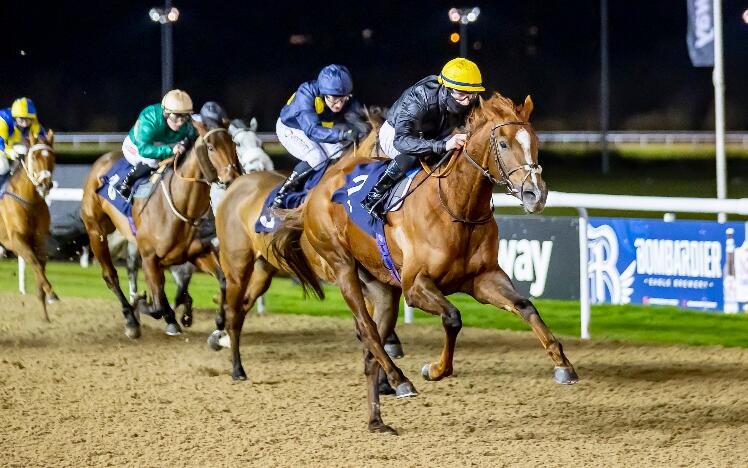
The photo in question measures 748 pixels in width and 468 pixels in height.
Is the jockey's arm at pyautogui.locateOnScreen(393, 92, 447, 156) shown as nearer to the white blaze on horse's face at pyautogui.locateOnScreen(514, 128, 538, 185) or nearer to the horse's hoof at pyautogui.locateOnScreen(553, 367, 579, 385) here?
the white blaze on horse's face at pyautogui.locateOnScreen(514, 128, 538, 185)

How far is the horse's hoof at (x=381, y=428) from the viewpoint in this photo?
A: 16.7ft

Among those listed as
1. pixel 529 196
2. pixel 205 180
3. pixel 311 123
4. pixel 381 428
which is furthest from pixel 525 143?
pixel 205 180

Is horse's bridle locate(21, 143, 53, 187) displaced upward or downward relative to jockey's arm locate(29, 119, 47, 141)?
downward

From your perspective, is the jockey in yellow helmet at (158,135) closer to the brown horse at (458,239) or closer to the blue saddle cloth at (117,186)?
the blue saddle cloth at (117,186)

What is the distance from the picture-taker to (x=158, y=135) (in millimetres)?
8188

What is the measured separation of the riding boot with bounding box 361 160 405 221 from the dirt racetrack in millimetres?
1046

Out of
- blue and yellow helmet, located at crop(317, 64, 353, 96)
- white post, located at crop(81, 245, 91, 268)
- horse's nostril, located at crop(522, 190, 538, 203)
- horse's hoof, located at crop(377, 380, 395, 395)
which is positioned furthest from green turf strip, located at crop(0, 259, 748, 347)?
horse's nostril, located at crop(522, 190, 538, 203)

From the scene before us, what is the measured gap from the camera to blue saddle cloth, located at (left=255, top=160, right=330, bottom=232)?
6.37 meters

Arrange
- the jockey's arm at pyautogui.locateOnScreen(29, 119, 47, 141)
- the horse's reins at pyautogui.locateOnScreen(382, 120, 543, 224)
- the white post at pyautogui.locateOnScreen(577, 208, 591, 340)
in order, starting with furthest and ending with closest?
the jockey's arm at pyautogui.locateOnScreen(29, 119, 47, 141)
the white post at pyautogui.locateOnScreen(577, 208, 591, 340)
the horse's reins at pyautogui.locateOnScreen(382, 120, 543, 224)

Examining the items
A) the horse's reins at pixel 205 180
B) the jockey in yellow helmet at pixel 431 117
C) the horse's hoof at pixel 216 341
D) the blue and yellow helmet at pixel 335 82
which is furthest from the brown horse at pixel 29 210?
the jockey in yellow helmet at pixel 431 117

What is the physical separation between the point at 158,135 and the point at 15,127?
2221 mm

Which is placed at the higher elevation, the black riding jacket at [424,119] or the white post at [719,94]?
the white post at [719,94]

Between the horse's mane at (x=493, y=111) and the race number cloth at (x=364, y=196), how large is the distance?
0.48m

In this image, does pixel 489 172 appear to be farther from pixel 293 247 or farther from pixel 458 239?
pixel 293 247
